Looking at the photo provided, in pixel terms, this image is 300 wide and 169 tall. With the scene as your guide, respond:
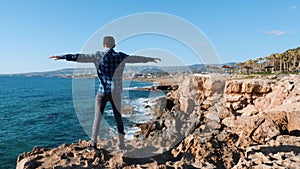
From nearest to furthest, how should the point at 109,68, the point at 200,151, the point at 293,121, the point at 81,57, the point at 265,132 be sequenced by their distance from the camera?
1. the point at 81,57
2. the point at 109,68
3. the point at 200,151
4. the point at 265,132
5. the point at 293,121

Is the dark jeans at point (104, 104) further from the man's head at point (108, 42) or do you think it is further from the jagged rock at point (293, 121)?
the jagged rock at point (293, 121)

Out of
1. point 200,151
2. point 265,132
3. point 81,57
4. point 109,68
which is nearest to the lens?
point 81,57

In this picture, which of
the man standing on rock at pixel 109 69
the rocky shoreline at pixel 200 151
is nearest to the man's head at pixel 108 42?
the man standing on rock at pixel 109 69

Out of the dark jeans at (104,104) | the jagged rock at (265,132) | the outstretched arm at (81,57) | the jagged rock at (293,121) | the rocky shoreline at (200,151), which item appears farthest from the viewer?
the jagged rock at (293,121)

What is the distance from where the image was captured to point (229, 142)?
6484 millimetres

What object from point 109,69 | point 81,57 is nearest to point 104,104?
point 109,69

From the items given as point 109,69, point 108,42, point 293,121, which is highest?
point 108,42

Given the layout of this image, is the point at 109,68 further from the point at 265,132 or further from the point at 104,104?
the point at 265,132

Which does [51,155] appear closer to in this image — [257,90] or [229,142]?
[229,142]

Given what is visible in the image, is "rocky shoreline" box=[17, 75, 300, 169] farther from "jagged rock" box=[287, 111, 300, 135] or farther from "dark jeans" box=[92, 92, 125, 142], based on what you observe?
"dark jeans" box=[92, 92, 125, 142]

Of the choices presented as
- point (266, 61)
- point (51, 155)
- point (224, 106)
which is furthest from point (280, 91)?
point (266, 61)

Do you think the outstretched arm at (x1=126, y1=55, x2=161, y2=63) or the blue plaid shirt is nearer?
the blue plaid shirt

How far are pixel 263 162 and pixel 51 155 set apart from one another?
4.51 metres

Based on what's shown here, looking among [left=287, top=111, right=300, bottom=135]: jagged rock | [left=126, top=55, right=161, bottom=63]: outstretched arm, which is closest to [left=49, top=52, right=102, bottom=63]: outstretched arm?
[left=126, top=55, right=161, bottom=63]: outstretched arm
